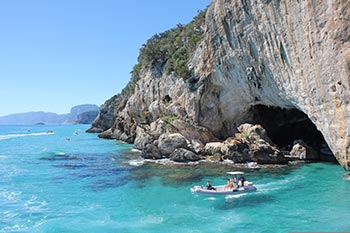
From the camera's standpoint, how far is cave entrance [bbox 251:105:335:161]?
142 feet

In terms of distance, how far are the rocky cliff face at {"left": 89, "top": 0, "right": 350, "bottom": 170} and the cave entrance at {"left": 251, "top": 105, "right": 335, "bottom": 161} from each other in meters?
0.15

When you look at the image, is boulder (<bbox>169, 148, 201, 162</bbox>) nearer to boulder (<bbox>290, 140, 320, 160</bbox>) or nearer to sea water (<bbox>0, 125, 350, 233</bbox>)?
sea water (<bbox>0, 125, 350, 233</bbox>)

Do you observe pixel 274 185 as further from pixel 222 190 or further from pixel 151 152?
pixel 151 152

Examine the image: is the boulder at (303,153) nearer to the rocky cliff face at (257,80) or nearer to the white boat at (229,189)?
the rocky cliff face at (257,80)

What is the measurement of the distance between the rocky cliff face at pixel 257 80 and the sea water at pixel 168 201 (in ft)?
13.6

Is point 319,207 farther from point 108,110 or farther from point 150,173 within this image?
point 108,110

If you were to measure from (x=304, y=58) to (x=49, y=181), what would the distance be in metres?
23.6

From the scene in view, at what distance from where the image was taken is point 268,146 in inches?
1380

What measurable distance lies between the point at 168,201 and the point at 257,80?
58.5 feet

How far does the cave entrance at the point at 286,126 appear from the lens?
43.3 meters

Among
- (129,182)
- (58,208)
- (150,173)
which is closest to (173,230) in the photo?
(58,208)

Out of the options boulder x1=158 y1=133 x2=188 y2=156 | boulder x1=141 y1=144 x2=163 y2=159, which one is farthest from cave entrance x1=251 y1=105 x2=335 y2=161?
boulder x1=141 y1=144 x2=163 y2=159

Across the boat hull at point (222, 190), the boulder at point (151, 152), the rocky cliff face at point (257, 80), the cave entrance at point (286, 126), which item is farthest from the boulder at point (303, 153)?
the boulder at point (151, 152)

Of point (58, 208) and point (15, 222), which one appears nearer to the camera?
point (15, 222)
